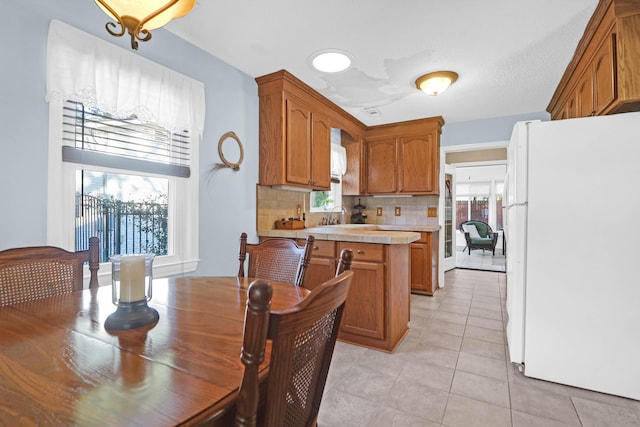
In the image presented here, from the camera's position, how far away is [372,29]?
6.99 feet

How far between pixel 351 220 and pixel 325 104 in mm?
2066

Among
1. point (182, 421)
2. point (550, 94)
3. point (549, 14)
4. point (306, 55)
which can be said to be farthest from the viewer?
point (550, 94)

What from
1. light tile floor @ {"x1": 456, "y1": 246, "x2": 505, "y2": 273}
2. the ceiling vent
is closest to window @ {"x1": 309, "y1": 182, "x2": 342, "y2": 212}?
the ceiling vent

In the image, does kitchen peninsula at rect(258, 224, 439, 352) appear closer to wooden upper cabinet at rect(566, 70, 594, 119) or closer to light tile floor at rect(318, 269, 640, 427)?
light tile floor at rect(318, 269, 640, 427)

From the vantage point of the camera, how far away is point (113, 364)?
68cm

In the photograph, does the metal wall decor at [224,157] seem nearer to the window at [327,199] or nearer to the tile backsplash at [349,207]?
the tile backsplash at [349,207]

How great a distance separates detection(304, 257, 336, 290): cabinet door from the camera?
8.34ft

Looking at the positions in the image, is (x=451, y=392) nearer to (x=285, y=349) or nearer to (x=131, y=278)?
(x=285, y=349)

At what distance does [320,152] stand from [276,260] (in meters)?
1.93

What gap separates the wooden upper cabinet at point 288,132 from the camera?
2.80m

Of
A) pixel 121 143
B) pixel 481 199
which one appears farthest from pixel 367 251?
pixel 481 199

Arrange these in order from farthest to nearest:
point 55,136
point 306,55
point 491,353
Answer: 1. point 306,55
2. point 491,353
3. point 55,136

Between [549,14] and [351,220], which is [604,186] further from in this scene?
[351,220]

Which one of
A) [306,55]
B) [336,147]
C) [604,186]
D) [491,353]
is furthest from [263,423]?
[336,147]
